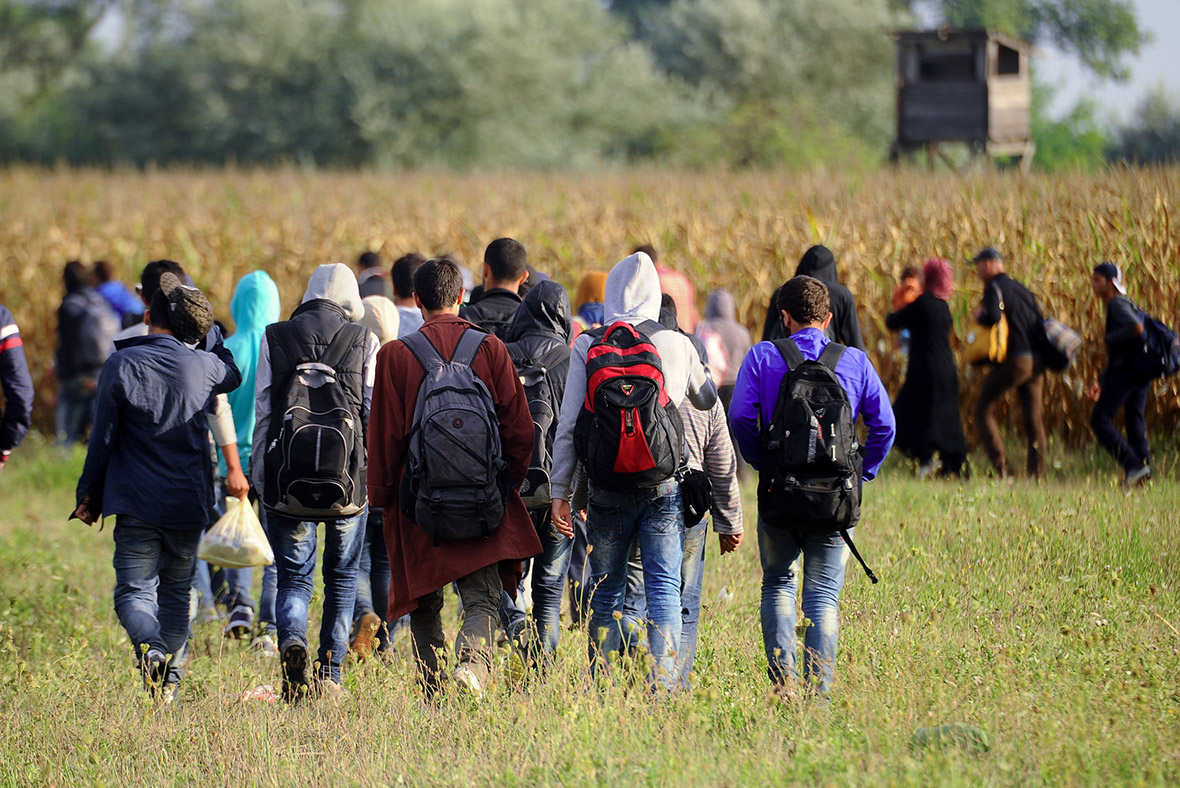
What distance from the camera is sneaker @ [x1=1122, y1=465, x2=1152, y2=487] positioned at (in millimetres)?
9055

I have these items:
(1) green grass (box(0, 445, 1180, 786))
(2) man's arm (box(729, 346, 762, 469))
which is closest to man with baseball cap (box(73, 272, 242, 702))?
(1) green grass (box(0, 445, 1180, 786))

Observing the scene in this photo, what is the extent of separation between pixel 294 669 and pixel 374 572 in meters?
1.48

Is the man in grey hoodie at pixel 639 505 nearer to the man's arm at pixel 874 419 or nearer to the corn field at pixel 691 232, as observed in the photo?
the man's arm at pixel 874 419

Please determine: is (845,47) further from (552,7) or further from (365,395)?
(365,395)

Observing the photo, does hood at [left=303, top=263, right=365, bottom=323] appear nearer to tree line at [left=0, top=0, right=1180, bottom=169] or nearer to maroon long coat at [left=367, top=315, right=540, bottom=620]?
maroon long coat at [left=367, top=315, right=540, bottom=620]

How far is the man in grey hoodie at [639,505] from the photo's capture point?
482 centimetres

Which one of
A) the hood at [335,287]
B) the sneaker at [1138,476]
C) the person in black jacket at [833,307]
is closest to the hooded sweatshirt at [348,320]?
the hood at [335,287]

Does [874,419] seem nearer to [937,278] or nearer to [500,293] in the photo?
[500,293]

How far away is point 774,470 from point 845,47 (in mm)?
40493

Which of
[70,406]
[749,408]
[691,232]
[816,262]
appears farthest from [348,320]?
[70,406]

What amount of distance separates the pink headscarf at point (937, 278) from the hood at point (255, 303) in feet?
18.7

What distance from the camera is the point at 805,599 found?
190 inches

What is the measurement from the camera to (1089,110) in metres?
52.3

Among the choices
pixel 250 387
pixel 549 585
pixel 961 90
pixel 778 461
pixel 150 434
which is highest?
pixel 961 90
